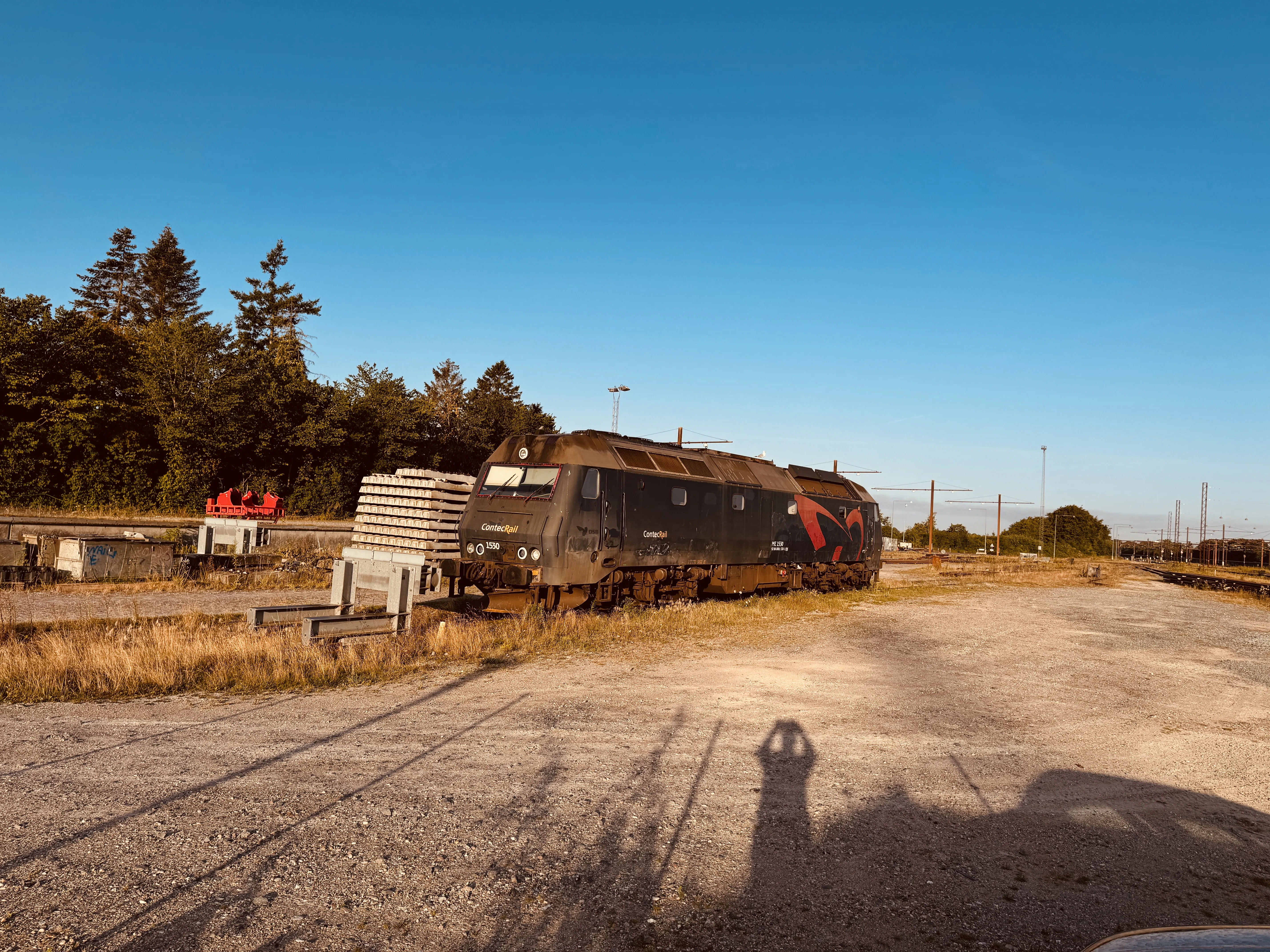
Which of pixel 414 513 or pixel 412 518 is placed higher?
pixel 414 513

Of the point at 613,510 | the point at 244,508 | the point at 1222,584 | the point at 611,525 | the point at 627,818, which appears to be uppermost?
the point at 613,510

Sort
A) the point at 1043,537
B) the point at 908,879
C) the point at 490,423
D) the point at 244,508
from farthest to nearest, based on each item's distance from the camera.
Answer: the point at 1043,537 → the point at 490,423 → the point at 244,508 → the point at 908,879

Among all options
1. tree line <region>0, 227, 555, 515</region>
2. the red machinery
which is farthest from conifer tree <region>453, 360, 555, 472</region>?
the red machinery

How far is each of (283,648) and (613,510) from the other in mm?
6710

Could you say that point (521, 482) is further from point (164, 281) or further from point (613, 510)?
point (164, 281)

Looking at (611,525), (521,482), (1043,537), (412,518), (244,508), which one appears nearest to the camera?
(611,525)

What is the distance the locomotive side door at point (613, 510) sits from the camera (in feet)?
49.9

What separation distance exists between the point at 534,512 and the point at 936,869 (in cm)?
1070

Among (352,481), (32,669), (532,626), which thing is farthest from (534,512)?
(352,481)

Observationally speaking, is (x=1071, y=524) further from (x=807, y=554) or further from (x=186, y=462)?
(x=186, y=462)

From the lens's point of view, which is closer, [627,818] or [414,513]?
[627,818]

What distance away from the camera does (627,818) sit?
553 centimetres

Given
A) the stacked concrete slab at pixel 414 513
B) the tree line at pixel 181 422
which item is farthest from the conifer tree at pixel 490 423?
the stacked concrete slab at pixel 414 513

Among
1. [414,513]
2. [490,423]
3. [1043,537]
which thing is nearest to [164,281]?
[490,423]
